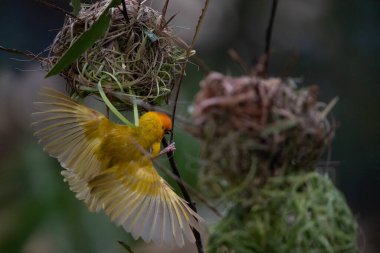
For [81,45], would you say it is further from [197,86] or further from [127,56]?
[197,86]

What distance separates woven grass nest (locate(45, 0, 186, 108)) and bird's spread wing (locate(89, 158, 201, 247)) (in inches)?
10.2

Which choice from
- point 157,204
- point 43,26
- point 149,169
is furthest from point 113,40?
point 43,26

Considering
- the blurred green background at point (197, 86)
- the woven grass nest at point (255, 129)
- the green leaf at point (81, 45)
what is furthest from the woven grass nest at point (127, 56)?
the blurred green background at point (197, 86)

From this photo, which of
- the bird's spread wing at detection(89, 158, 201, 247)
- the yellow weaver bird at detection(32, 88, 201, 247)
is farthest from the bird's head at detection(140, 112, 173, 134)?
the bird's spread wing at detection(89, 158, 201, 247)

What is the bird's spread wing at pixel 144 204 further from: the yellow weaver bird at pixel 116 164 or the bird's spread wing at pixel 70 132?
the bird's spread wing at pixel 70 132

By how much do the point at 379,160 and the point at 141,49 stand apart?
333 cm

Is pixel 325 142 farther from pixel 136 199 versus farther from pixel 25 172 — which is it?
pixel 25 172

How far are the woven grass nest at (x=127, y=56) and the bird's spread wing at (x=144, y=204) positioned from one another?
0.85ft

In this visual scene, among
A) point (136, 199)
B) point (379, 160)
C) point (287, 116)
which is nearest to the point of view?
point (287, 116)

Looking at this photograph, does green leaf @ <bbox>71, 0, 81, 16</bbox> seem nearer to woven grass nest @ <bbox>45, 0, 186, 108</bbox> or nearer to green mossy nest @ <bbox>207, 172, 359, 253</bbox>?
woven grass nest @ <bbox>45, 0, 186, 108</bbox>

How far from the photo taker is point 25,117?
490cm

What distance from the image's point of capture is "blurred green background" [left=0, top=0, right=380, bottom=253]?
3854 mm

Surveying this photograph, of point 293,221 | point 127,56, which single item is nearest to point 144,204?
point 127,56

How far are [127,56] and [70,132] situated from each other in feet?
1.03
